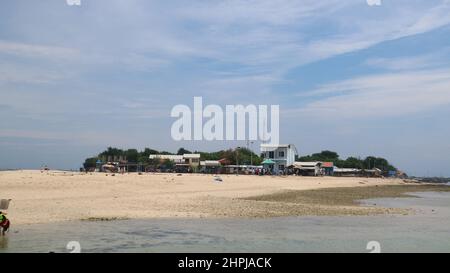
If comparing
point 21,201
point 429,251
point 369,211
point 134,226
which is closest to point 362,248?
point 429,251

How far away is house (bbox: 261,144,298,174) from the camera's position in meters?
98.3

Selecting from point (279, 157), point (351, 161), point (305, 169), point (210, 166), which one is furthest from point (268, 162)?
point (351, 161)

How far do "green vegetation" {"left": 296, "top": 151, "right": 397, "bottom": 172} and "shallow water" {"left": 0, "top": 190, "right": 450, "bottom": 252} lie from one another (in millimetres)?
106148

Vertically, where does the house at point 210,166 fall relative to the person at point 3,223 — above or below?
above

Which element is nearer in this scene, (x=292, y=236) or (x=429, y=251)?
(x=429, y=251)

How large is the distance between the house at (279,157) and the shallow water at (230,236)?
245ft

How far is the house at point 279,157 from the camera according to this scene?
3871 inches

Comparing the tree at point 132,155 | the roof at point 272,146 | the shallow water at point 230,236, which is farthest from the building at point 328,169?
the shallow water at point 230,236

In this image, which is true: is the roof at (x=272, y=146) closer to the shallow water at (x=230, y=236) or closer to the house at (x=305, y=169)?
the house at (x=305, y=169)

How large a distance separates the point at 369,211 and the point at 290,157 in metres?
72.3

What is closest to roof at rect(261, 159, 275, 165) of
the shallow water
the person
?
the shallow water

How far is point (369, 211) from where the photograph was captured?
94.5ft
